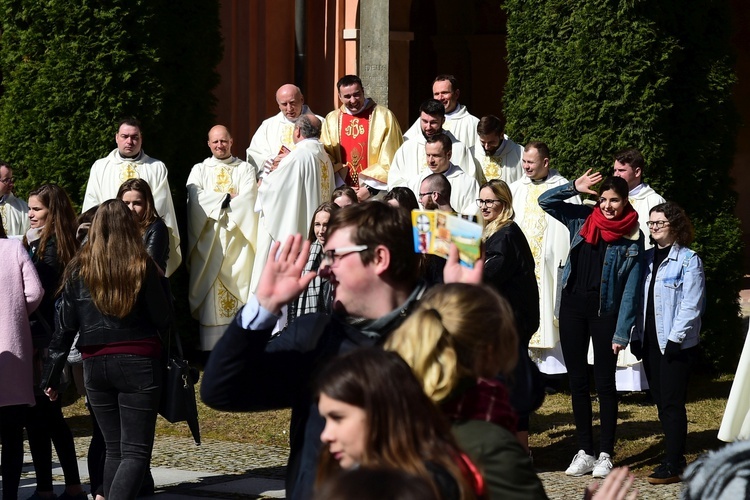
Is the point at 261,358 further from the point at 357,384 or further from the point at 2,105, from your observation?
the point at 2,105

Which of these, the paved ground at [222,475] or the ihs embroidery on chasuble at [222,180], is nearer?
the paved ground at [222,475]

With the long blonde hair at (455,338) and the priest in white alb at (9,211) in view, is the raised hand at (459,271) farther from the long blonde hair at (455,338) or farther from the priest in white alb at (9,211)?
the priest in white alb at (9,211)

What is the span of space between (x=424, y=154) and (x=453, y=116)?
2.78 feet

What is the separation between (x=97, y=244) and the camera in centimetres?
640

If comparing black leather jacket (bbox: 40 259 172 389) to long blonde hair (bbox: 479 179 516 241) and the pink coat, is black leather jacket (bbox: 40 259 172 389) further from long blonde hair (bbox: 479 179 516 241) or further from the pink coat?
long blonde hair (bbox: 479 179 516 241)

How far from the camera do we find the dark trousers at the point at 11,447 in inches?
282

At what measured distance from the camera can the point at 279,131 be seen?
12609 mm

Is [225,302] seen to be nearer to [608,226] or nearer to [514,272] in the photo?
[608,226]

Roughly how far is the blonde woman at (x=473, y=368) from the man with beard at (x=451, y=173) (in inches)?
256

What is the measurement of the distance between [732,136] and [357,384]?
898cm

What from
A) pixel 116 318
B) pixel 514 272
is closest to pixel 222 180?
pixel 514 272

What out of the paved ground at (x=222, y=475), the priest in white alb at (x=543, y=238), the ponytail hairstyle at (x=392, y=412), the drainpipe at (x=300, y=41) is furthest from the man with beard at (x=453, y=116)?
the ponytail hairstyle at (x=392, y=412)

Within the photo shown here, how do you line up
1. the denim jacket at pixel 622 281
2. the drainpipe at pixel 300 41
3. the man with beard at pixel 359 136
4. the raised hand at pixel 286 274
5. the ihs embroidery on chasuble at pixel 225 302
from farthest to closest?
1. the drainpipe at pixel 300 41
2. the ihs embroidery on chasuble at pixel 225 302
3. the man with beard at pixel 359 136
4. the denim jacket at pixel 622 281
5. the raised hand at pixel 286 274

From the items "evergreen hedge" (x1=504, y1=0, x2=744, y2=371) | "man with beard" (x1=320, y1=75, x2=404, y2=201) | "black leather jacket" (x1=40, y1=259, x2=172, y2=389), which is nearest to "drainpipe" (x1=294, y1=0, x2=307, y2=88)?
"man with beard" (x1=320, y1=75, x2=404, y2=201)
